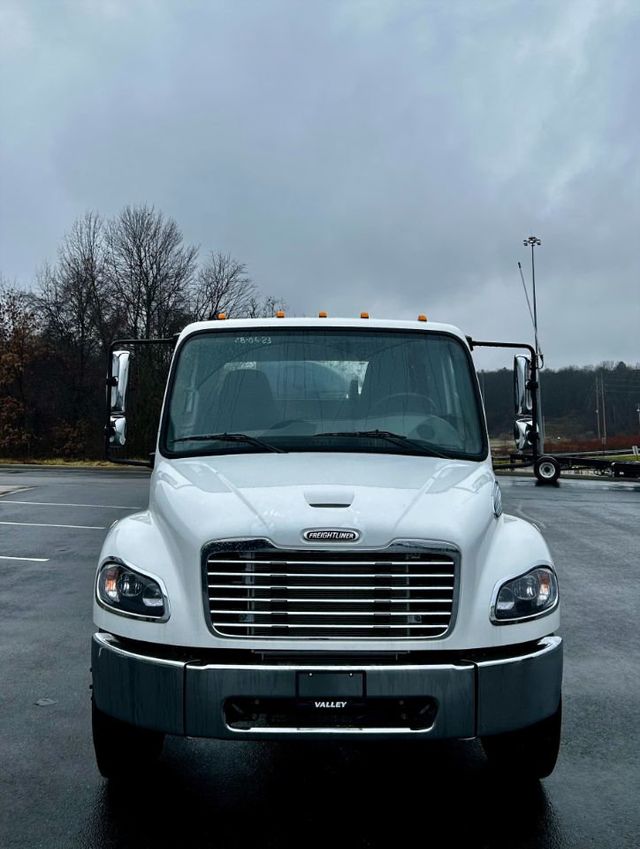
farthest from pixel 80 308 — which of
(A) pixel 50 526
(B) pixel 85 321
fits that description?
(A) pixel 50 526

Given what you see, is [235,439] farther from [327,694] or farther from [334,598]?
[327,694]

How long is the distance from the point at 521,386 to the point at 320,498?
2.17 meters

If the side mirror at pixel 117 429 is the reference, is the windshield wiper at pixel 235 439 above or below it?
below

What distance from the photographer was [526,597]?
4051 millimetres

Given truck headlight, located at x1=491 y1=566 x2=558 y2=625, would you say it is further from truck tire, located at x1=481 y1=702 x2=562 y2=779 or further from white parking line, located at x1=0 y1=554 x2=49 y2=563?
white parking line, located at x1=0 y1=554 x2=49 y2=563

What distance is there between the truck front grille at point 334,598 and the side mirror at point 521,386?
2.20 meters

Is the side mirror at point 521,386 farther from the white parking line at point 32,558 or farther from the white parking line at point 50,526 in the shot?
the white parking line at point 50,526

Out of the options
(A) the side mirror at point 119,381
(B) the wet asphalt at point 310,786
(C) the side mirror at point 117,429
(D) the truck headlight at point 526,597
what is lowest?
(B) the wet asphalt at point 310,786

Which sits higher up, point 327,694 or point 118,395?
point 118,395

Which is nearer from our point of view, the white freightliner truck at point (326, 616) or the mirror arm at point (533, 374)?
the white freightliner truck at point (326, 616)

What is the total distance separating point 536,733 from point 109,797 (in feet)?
6.37

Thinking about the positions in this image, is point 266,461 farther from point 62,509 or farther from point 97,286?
point 97,286

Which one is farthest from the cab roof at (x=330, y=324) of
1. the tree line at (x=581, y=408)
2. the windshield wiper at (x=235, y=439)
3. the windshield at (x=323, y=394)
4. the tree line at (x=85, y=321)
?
the tree line at (x=581, y=408)

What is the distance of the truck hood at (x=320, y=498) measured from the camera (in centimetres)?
390
